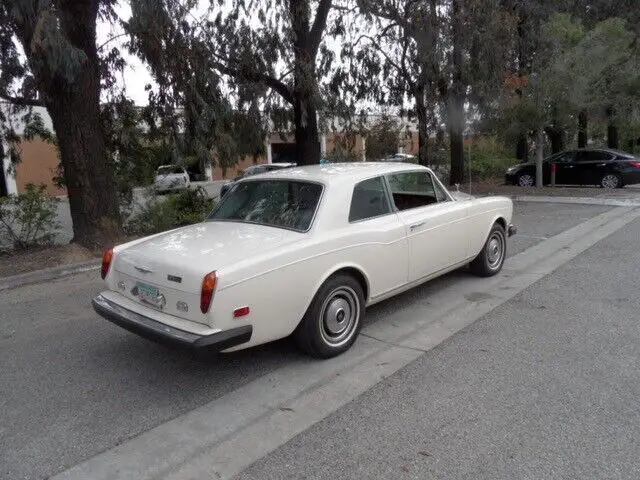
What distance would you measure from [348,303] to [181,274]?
142cm

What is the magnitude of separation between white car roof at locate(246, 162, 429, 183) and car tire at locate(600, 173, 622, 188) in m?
14.2

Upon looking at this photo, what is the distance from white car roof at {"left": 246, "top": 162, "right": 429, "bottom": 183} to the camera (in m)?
4.58

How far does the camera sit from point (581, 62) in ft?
46.1

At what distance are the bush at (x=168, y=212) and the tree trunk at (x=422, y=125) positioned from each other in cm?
755

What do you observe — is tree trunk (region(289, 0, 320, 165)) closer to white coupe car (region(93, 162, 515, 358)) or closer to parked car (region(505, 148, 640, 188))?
white coupe car (region(93, 162, 515, 358))

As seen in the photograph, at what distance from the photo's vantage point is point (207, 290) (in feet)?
11.1

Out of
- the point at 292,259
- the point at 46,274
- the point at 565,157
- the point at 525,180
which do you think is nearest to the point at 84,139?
the point at 46,274

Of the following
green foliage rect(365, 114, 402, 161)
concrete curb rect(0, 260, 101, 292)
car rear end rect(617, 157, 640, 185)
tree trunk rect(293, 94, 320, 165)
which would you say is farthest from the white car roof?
car rear end rect(617, 157, 640, 185)

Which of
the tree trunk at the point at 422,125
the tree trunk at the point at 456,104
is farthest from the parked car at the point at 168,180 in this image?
the tree trunk at the point at 422,125

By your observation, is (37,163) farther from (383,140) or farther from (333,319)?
(333,319)

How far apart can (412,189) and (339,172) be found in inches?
38.0

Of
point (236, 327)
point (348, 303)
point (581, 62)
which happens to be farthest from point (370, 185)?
point (581, 62)

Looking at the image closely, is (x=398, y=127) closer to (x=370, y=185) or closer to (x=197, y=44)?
(x=197, y=44)

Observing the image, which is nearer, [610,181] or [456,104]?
[456,104]
